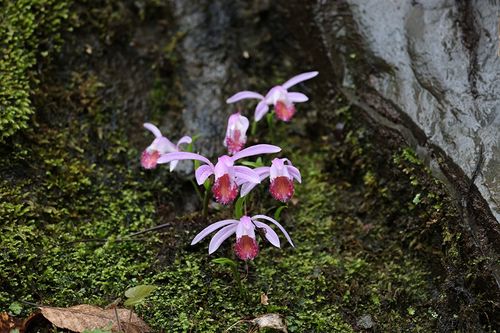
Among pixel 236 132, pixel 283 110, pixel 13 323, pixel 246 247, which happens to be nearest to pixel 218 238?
pixel 246 247

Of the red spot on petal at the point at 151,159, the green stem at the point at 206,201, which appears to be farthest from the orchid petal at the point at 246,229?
the red spot on petal at the point at 151,159

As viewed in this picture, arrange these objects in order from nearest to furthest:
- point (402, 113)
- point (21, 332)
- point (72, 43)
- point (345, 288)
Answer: point (21, 332) → point (345, 288) → point (402, 113) → point (72, 43)

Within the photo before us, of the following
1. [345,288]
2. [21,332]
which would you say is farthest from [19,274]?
[345,288]

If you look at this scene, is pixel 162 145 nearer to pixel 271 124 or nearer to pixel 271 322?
pixel 271 124

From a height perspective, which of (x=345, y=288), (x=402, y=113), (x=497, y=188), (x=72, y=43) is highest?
(x=72, y=43)

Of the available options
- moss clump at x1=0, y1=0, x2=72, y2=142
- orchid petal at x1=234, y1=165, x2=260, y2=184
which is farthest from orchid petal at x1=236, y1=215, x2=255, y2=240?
moss clump at x1=0, y1=0, x2=72, y2=142

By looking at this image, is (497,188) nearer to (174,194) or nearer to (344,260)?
(344,260)

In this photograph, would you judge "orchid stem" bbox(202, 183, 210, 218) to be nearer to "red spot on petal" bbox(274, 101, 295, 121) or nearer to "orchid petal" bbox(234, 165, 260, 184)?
"orchid petal" bbox(234, 165, 260, 184)

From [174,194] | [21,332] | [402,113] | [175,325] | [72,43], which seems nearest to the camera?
[21,332]
